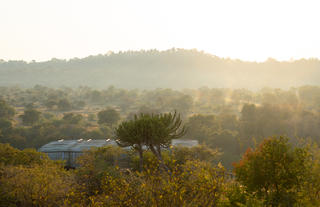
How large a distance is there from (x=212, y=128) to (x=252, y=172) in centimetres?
3919

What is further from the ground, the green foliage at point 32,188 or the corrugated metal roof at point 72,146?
the green foliage at point 32,188

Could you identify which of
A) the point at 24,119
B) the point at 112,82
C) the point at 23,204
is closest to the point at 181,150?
the point at 23,204

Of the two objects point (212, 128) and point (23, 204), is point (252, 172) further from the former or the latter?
point (212, 128)

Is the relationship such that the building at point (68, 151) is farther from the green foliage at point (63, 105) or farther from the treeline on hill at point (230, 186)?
the green foliage at point (63, 105)

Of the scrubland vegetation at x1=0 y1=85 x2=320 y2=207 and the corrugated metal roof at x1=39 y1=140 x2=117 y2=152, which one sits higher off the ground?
the scrubland vegetation at x1=0 y1=85 x2=320 y2=207

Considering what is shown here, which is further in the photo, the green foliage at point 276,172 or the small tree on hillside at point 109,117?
the small tree on hillside at point 109,117

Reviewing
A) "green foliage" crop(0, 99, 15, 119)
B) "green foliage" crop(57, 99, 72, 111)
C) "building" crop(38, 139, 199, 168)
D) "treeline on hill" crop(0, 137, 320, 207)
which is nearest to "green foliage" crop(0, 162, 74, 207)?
"treeline on hill" crop(0, 137, 320, 207)

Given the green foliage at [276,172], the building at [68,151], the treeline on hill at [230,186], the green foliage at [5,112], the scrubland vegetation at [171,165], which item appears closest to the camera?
the treeline on hill at [230,186]

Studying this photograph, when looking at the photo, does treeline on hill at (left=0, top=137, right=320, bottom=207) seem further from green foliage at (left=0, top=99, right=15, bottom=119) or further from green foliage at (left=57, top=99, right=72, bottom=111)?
green foliage at (left=57, top=99, right=72, bottom=111)

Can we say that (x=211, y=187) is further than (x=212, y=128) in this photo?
No

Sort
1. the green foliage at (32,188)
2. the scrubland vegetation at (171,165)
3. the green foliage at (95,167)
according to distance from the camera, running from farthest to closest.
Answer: the green foliage at (95,167), the green foliage at (32,188), the scrubland vegetation at (171,165)

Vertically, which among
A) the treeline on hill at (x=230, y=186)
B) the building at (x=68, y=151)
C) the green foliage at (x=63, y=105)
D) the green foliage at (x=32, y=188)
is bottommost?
the building at (x=68, y=151)

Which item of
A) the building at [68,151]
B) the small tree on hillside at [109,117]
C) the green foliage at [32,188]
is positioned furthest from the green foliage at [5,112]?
the green foliage at [32,188]

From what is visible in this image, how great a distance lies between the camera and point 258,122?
52438 mm
